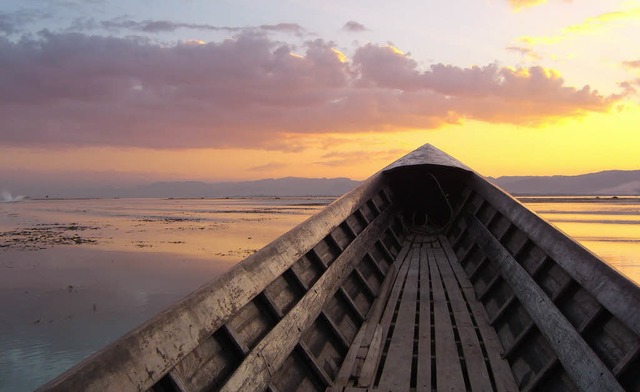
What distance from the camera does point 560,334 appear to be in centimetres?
423

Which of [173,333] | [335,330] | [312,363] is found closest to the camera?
[173,333]

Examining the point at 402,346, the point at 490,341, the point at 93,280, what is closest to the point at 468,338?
the point at 490,341

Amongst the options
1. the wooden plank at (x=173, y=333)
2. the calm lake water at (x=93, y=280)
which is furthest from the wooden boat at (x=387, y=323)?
the calm lake water at (x=93, y=280)

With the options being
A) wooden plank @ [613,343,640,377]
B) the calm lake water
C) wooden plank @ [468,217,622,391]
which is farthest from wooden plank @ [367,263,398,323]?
the calm lake water

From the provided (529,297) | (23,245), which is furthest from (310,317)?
(23,245)

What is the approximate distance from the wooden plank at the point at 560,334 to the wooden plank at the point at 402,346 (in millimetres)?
1277

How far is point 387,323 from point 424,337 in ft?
2.18

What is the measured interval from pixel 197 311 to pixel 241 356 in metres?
0.63

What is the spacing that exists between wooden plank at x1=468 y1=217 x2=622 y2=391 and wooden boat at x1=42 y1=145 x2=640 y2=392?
1 cm

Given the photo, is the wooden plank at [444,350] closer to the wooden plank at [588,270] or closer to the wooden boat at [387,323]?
the wooden boat at [387,323]

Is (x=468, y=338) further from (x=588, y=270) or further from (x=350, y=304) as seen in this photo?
(x=588, y=270)

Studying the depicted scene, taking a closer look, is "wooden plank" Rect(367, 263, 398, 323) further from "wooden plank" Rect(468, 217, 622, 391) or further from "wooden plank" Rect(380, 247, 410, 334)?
"wooden plank" Rect(468, 217, 622, 391)

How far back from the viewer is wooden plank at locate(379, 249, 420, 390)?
4574 millimetres

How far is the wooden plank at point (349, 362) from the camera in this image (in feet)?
15.4
